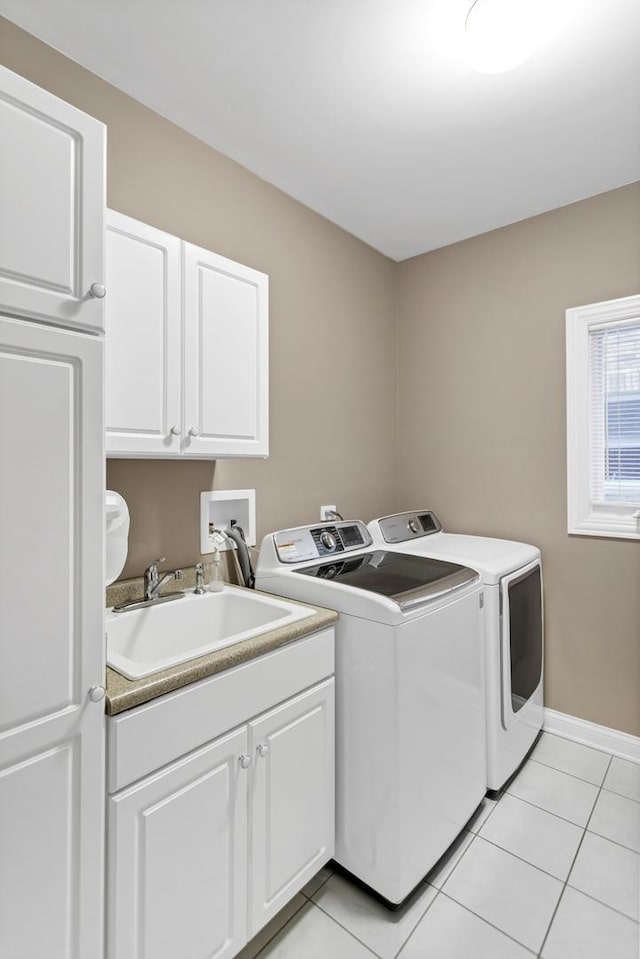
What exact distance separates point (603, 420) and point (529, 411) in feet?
1.09

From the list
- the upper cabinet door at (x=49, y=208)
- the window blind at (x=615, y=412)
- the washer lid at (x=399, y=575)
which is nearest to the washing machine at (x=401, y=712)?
the washer lid at (x=399, y=575)

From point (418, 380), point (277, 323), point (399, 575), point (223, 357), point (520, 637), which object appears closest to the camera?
point (223, 357)

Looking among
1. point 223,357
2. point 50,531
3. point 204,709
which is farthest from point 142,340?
point 204,709

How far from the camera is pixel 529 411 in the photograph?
2.44 meters

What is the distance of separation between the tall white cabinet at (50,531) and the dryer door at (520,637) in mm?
1527

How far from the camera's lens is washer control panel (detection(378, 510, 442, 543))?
2.38m

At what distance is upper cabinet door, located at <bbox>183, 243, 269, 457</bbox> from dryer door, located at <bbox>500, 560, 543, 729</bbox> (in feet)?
3.89

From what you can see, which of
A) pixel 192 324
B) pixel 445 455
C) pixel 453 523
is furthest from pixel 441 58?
pixel 453 523

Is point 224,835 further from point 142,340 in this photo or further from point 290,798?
point 142,340

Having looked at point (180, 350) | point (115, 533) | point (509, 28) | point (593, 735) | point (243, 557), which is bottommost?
point (593, 735)

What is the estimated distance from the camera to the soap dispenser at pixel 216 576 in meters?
1.77

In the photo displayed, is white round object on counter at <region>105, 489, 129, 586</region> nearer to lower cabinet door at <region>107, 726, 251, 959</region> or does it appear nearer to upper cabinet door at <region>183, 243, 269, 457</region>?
upper cabinet door at <region>183, 243, 269, 457</region>

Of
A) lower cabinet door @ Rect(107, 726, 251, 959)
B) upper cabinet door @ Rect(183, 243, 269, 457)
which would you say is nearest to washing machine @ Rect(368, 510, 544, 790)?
upper cabinet door @ Rect(183, 243, 269, 457)

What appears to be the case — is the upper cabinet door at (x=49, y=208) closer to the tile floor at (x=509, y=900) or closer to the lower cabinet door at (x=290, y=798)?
the lower cabinet door at (x=290, y=798)
